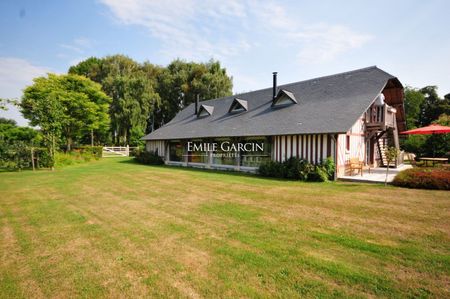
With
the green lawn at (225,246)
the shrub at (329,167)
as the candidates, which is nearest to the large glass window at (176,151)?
the shrub at (329,167)

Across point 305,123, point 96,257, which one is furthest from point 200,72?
point 96,257

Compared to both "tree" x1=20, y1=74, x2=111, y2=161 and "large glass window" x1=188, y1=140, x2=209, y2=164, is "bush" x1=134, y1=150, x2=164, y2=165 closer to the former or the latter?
"large glass window" x1=188, y1=140, x2=209, y2=164

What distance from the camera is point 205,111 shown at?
2088 cm

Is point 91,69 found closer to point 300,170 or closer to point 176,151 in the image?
point 176,151

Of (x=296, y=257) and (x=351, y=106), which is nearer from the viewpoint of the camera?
(x=296, y=257)

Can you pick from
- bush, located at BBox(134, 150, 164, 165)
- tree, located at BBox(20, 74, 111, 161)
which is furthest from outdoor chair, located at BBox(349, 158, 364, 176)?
tree, located at BBox(20, 74, 111, 161)

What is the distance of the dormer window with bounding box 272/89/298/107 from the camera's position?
1507cm

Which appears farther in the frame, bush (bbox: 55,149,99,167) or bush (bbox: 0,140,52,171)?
bush (bbox: 55,149,99,167)

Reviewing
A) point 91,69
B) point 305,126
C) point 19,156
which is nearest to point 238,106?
point 305,126

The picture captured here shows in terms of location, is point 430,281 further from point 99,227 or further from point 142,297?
point 99,227

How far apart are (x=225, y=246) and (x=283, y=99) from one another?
43.3 feet

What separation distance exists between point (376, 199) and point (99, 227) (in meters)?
7.35

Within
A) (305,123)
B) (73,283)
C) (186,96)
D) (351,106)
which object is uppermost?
(186,96)

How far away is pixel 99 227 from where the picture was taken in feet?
15.7
